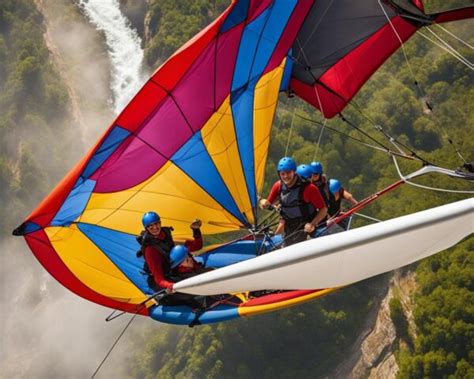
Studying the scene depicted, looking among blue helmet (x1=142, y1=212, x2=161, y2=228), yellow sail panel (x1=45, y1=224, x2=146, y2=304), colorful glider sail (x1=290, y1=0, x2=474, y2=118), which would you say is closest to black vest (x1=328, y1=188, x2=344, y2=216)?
colorful glider sail (x1=290, y1=0, x2=474, y2=118)

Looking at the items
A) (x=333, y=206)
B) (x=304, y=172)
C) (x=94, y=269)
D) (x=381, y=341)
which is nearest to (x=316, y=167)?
(x=304, y=172)

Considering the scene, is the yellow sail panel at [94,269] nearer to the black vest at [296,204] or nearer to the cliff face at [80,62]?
the black vest at [296,204]

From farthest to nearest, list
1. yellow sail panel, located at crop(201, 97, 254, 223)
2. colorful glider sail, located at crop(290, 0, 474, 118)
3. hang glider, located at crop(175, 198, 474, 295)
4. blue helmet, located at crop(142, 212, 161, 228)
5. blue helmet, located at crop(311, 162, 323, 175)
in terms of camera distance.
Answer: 1. colorful glider sail, located at crop(290, 0, 474, 118)
2. yellow sail panel, located at crop(201, 97, 254, 223)
3. blue helmet, located at crop(311, 162, 323, 175)
4. blue helmet, located at crop(142, 212, 161, 228)
5. hang glider, located at crop(175, 198, 474, 295)

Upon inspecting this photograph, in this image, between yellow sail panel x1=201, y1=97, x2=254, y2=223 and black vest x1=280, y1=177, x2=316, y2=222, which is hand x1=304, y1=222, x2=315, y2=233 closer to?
black vest x1=280, y1=177, x2=316, y2=222

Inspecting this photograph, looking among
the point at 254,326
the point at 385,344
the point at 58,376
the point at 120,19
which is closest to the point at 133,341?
the point at 58,376

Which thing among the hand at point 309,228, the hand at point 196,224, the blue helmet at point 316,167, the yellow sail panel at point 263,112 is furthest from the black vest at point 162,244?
the blue helmet at point 316,167

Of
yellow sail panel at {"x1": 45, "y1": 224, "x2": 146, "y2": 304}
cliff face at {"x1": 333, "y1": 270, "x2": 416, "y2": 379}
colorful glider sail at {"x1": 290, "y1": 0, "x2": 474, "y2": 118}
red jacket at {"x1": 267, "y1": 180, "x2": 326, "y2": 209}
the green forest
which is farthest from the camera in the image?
cliff face at {"x1": 333, "y1": 270, "x2": 416, "y2": 379}

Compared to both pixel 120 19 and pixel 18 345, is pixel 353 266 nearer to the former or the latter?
pixel 18 345

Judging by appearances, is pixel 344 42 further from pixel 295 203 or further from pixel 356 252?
pixel 356 252
